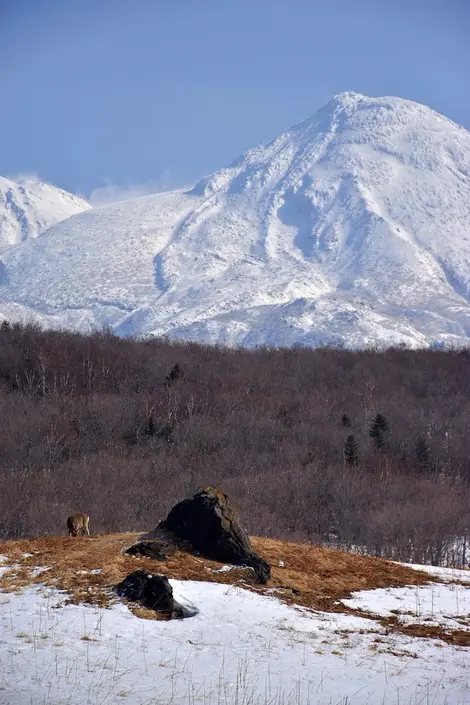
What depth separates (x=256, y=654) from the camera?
10.3 meters

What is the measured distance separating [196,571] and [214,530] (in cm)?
100

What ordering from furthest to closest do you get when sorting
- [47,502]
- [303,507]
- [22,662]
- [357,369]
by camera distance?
[357,369] → [303,507] → [47,502] → [22,662]

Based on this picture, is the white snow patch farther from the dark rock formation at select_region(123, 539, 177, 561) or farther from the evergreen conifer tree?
the evergreen conifer tree

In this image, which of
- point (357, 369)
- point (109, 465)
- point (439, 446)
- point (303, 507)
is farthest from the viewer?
point (357, 369)

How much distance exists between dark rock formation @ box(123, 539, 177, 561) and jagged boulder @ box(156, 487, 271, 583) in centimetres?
59

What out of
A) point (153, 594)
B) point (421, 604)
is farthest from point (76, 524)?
point (421, 604)

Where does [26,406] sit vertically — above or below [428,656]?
above

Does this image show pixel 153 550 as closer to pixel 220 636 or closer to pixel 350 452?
pixel 220 636

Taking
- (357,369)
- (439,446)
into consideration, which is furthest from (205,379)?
(439,446)

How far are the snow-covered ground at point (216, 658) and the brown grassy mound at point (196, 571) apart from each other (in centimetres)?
45

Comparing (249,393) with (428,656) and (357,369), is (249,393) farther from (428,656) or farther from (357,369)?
(428,656)

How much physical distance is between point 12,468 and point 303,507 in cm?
2109

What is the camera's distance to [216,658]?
10078 mm

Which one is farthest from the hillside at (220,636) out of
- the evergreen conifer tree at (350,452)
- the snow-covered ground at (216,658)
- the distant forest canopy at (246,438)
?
the evergreen conifer tree at (350,452)
